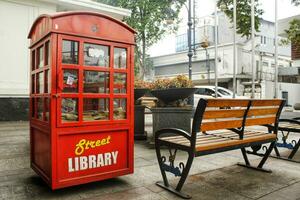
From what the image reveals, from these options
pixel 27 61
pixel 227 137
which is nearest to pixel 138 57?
pixel 27 61

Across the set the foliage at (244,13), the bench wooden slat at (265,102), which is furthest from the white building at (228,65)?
the bench wooden slat at (265,102)

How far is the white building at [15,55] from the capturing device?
9.70 meters

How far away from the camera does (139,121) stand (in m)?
7.00

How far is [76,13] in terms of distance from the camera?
3.23 meters

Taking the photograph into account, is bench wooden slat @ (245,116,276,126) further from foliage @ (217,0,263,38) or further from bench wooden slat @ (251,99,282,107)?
foliage @ (217,0,263,38)

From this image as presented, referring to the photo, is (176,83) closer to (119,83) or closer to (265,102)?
(265,102)

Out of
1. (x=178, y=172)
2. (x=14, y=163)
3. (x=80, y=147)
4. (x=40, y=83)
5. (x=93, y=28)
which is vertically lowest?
(x=14, y=163)

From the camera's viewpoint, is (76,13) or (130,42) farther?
(130,42)

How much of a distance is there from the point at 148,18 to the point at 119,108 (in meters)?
25.1

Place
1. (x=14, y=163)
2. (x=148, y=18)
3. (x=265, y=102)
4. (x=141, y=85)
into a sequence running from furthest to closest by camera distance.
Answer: (x=148, y=18) → (x=141, y=85) → (x=14, y=163) → (x=265, y=102)

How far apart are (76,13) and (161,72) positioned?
36.1 meters

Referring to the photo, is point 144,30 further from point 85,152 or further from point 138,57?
point 85,152

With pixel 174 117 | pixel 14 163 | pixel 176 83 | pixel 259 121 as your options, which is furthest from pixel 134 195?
pixel 176 83

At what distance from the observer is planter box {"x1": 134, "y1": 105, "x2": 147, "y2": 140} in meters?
6.96
